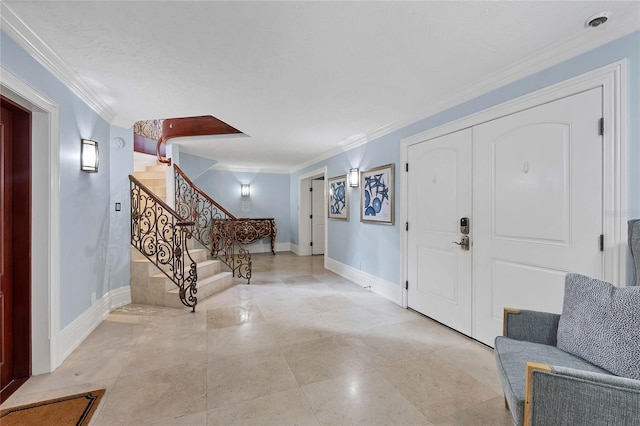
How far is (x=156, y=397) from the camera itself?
1.81m

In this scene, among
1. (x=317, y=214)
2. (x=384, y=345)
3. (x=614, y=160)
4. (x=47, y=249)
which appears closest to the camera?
(x=614, y=160)

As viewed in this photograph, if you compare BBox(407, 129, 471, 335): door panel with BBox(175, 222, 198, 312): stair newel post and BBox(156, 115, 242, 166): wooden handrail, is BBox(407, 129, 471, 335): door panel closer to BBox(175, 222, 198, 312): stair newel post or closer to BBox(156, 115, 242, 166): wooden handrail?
BBox(175, 222, 198, 312): stair newel post

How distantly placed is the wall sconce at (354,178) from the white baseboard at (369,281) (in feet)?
4.65

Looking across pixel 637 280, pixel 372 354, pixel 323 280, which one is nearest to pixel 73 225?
pixel 372 354

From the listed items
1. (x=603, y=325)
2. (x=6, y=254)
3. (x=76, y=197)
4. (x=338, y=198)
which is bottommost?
(x=603, y=325)

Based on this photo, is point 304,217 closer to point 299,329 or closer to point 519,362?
point 299,329

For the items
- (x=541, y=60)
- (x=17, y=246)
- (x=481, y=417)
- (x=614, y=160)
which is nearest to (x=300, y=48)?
(x=541, y=60)

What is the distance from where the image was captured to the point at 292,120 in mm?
3531

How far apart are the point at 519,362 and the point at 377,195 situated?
2818 mm

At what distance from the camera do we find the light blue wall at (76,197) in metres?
1.98

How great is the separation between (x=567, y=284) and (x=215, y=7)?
8.21 ft

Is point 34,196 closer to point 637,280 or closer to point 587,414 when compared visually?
point 587,414

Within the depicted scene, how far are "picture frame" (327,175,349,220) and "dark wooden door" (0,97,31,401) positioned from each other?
3829 millimetres

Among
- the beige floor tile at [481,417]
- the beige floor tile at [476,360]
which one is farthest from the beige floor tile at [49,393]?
the beige floor tile at [476,360]
